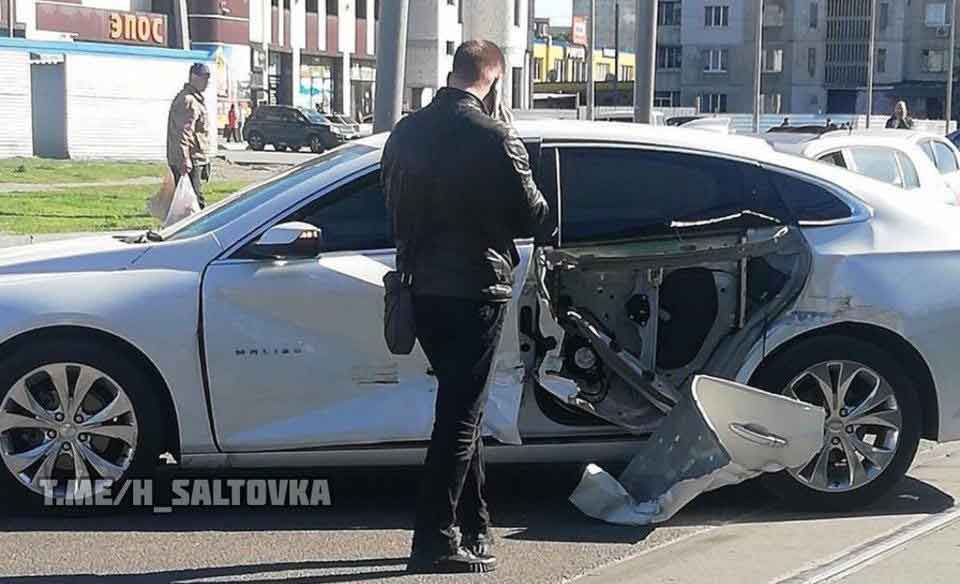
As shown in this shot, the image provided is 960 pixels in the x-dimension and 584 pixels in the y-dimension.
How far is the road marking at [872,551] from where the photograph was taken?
541 centimetres

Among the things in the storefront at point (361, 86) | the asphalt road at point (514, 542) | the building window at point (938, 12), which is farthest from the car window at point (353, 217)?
the building window at point (938, 12)

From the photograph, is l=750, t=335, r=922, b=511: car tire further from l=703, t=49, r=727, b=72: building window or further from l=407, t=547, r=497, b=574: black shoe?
l=703, t=49, r=727, b=72: building window

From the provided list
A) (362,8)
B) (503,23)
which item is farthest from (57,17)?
(503,23)

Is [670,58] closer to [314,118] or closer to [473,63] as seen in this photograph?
[314,118]

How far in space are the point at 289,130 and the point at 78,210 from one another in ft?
98.5

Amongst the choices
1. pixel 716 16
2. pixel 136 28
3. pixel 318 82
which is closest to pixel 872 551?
pixel 136 28

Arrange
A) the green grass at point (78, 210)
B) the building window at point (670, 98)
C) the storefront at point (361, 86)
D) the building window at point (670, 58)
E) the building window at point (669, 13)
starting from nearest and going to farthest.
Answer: the green grass at point (78, 210), the storefront at point (361, 86), the building window at point (670, 58), the building window at point (670, 98), the building window at point (669, 13)

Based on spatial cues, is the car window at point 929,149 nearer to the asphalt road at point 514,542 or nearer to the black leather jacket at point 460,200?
the asphalt road at point 514,542

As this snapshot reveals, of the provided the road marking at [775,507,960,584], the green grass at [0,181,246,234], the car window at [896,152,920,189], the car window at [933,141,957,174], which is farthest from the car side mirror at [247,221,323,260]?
the car window at [933,141,957,174]

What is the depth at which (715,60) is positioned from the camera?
307ft

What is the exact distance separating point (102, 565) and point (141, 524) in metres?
0.53

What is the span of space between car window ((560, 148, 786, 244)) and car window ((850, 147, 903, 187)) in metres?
7.76

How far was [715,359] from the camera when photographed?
6383mm

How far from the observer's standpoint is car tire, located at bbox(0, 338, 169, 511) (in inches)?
228
